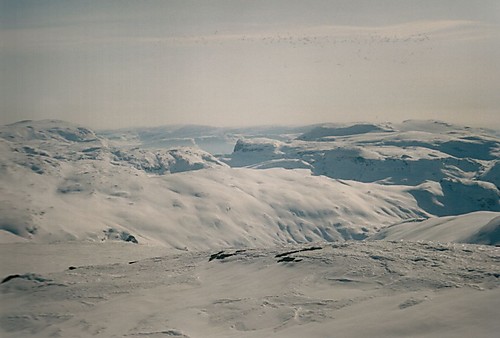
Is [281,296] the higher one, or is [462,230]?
[281,296]

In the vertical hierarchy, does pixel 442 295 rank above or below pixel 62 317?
above

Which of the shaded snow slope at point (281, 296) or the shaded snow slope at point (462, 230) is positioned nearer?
the shaded snow slope at point (281, 296)

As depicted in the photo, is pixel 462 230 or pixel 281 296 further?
pixel 462 230

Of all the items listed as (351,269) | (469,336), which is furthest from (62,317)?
(469,336)

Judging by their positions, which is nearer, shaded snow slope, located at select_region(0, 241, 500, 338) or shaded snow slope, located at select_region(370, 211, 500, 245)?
shaded snow slope, located at select_region(0, 241, 500, 338)

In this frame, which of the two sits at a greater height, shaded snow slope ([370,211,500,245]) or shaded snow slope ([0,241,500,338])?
shaded snow slope ([0,241,500,338])

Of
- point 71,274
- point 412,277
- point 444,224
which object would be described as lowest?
point 444,224

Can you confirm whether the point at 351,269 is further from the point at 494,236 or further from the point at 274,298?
the point at 494,236

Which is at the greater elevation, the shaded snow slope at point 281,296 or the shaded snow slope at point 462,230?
the shaded snow slope at point 281,296
